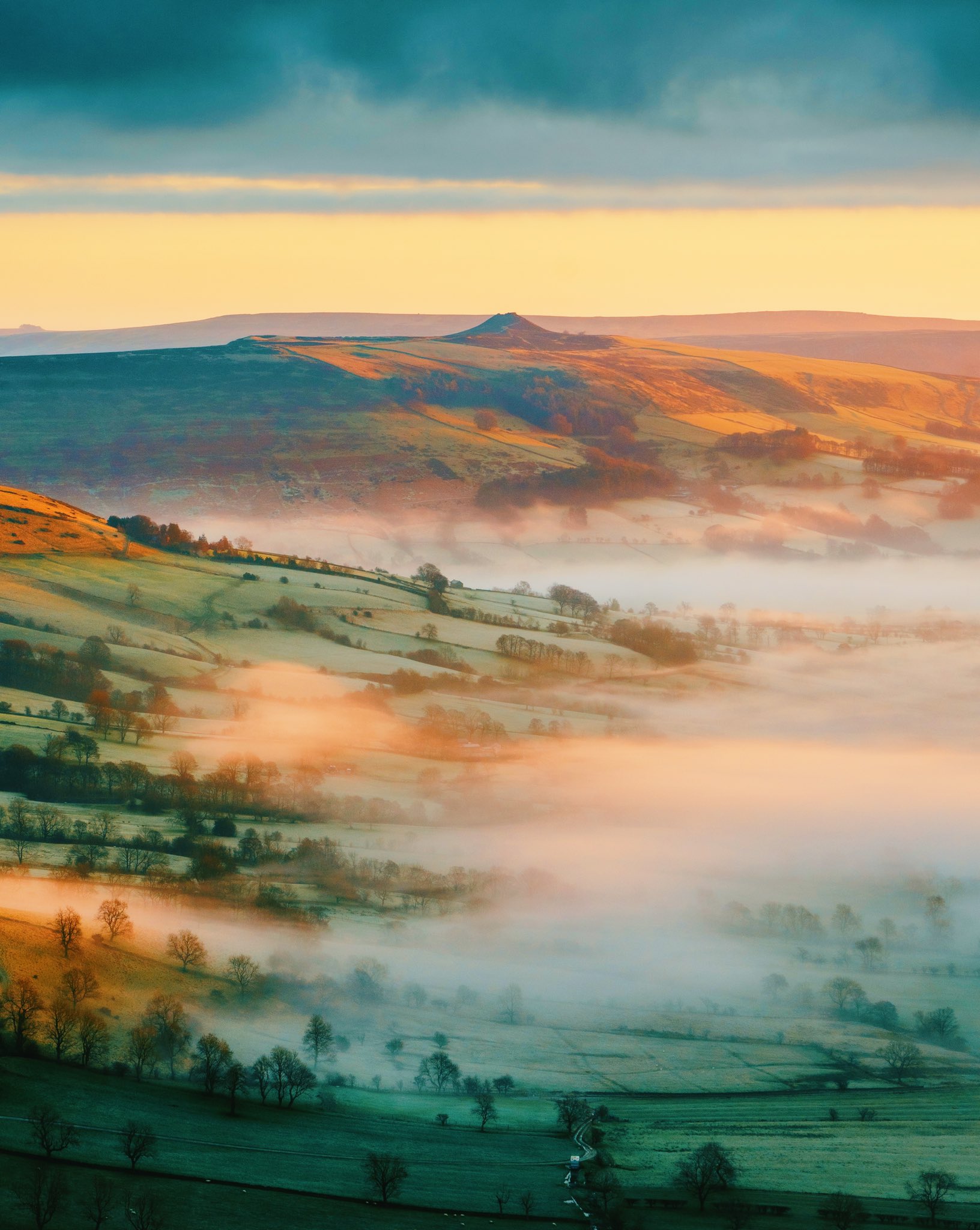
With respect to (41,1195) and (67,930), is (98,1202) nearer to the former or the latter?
(41,1195)

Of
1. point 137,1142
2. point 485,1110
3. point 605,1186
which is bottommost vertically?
point 137,1142

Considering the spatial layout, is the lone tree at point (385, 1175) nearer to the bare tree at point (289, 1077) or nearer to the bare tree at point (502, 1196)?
the bare tree at point (502, 1196)

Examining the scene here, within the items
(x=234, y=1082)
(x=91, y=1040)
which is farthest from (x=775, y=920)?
(x=91, y=1040)

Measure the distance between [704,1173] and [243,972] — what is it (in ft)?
130

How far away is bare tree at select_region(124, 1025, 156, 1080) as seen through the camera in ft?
269

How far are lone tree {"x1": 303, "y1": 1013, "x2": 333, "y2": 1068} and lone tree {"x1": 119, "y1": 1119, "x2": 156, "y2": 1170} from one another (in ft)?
50.7

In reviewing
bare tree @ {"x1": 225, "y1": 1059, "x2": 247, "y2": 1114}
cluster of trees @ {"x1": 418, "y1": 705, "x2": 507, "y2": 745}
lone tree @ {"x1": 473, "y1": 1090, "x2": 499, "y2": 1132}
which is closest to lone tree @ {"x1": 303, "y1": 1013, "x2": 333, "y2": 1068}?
bare tree @ {"x1": 225, "y1": 1059, "x2": 247, "y2": 1114}

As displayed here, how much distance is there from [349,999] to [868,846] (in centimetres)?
10157

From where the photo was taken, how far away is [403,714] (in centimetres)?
17200

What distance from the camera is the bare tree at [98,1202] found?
63.4 metres

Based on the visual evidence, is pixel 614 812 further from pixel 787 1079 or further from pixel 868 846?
pixel 787 1079

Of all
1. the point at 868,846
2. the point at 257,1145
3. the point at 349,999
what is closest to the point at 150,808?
the point at 349,999

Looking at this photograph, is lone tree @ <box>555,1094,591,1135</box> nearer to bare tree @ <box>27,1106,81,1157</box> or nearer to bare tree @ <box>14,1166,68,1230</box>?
bare tree @ <box>27,1106,81,1157</box>

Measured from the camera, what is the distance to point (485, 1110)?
8106cm
